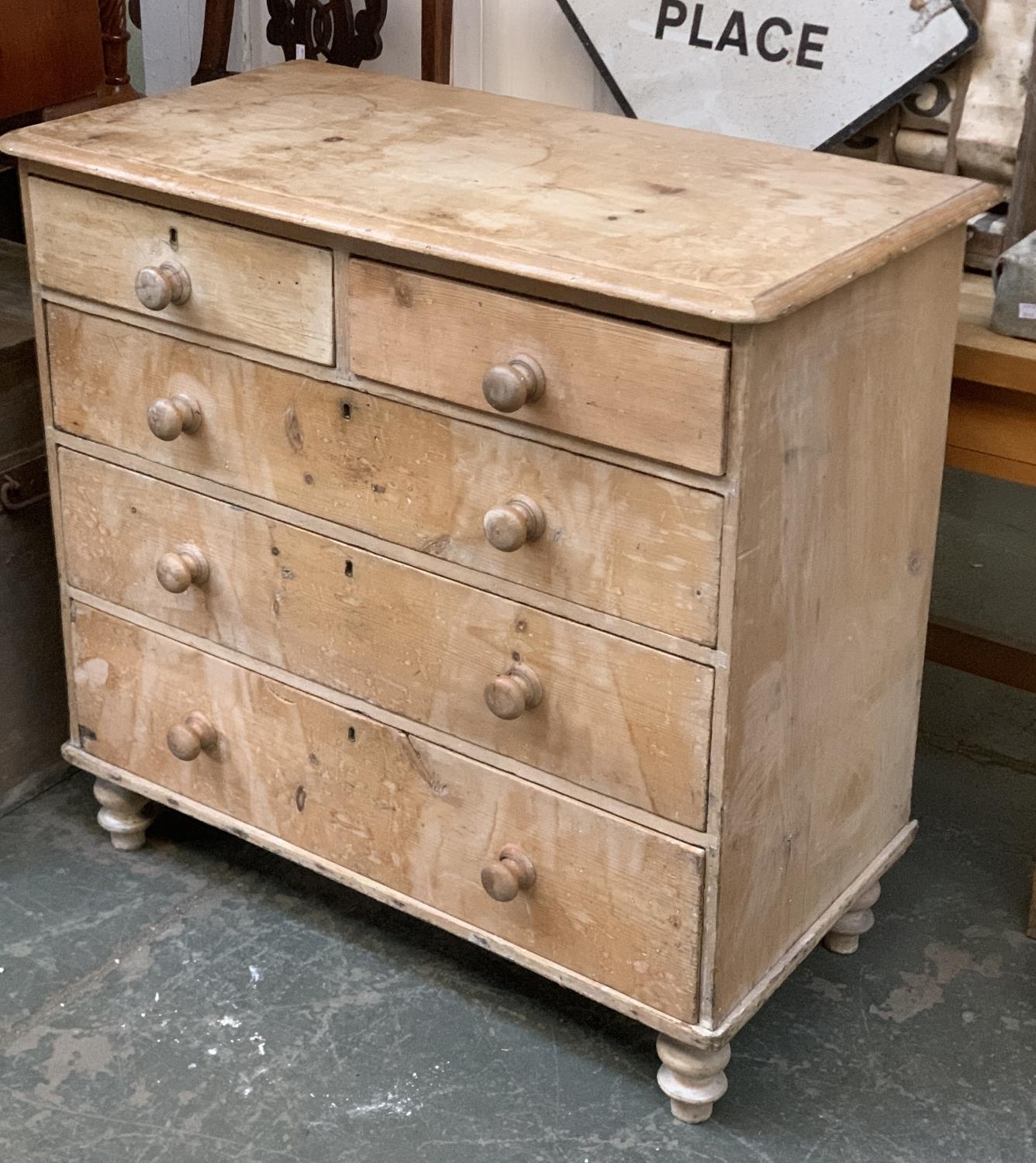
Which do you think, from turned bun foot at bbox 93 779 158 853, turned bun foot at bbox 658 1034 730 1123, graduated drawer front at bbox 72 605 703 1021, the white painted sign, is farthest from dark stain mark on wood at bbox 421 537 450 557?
the white painted sign

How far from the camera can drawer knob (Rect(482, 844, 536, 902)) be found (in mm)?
1966

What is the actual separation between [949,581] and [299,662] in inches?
63.0

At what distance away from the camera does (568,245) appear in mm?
1688

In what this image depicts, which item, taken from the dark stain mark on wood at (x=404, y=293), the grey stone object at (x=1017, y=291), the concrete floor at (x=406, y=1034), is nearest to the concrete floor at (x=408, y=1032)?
the concrete floor at (x=406, y=1034)

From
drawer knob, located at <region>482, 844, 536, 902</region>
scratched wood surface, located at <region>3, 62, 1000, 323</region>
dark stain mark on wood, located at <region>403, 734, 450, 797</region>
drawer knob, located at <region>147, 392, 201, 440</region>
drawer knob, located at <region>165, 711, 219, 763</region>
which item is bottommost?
drawer knob, located at <region>482, 844, 536, 902</region>

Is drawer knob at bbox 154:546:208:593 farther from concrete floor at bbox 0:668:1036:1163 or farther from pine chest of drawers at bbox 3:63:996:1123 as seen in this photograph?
concrete floor at bbox 0:668:1036:1163

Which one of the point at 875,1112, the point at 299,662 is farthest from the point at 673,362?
the point at 875,1112

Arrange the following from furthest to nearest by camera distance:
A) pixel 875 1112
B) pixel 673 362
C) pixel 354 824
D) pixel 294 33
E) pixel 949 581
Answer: pixel 949 581 → pixel 294 33 → pixel 354 824 → pixel 875 1112 → pixel 673 362

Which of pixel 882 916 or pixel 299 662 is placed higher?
pixel 299 662

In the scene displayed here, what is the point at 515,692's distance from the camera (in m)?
1.86

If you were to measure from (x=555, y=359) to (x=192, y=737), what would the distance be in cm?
83

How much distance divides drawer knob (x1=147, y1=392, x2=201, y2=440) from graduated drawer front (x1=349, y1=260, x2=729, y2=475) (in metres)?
0.27

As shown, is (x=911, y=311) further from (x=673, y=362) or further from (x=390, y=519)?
(x=390, y=519)

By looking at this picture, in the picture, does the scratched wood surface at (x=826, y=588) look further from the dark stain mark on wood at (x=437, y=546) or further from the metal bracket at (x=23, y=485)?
the metal bracket at (x=23, y=485)
